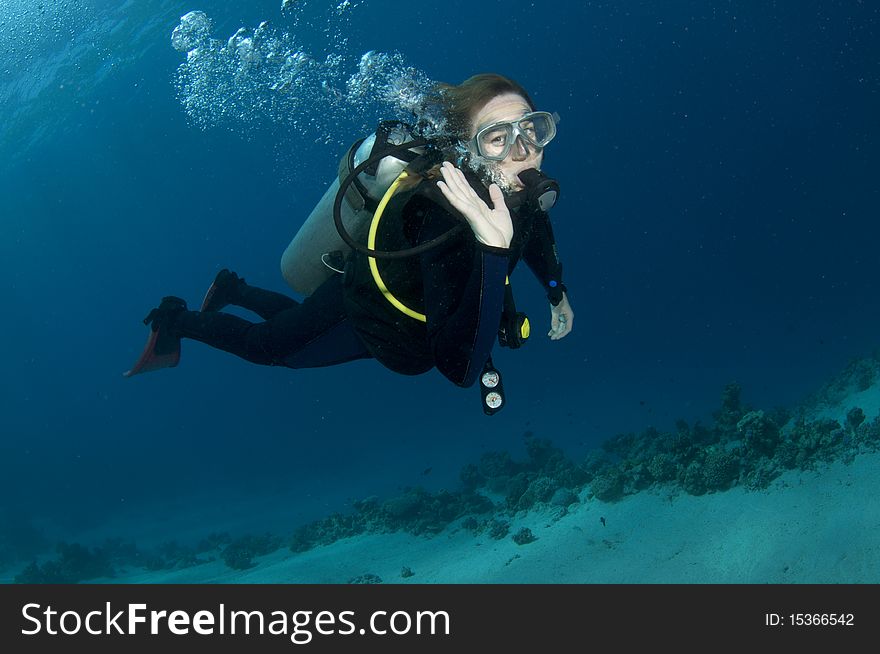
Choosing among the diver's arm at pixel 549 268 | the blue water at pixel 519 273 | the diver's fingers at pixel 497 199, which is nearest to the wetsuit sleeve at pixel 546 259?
the diver's arm at pixel 549 268

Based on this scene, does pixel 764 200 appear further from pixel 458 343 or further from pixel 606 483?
pixel 458 343

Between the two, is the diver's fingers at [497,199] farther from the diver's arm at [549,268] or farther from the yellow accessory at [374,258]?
the diver's arm at [549,268]

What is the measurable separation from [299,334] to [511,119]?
2.47 metres

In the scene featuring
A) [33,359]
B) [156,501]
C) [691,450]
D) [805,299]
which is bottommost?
[691,450]

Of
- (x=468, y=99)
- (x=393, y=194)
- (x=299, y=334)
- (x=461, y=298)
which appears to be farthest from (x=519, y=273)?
(x=461, y=298)

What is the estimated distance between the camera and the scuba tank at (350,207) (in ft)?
9.96

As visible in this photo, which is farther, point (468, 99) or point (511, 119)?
point (468, 99)

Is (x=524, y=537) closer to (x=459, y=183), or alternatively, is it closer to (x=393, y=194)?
(x=393, y=194)

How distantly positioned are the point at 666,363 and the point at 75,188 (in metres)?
58.5

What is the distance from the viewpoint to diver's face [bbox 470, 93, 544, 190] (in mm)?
2900

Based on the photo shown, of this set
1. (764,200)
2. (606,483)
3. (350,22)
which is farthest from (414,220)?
(764,200)

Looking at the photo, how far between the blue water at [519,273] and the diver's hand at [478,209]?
18389mm

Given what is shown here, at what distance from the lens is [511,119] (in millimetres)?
2928

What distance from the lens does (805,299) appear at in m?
37.6
